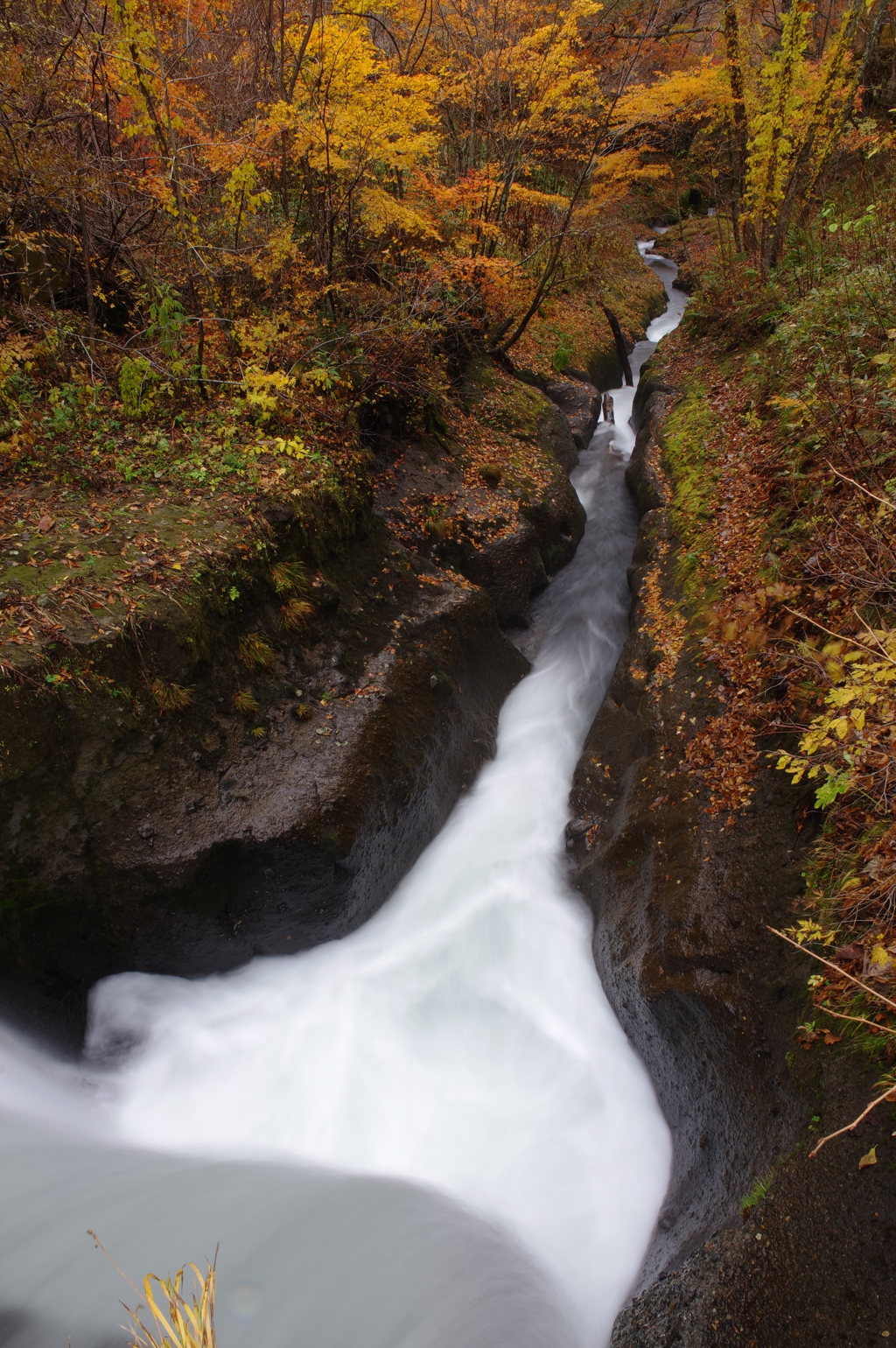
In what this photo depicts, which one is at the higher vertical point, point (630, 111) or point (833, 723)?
point (630, 111)

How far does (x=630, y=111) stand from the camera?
12297mm

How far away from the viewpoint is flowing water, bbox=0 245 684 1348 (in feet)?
11.6

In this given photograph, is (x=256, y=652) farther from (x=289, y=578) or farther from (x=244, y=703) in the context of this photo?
(x=289, y=578)

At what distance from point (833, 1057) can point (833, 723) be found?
1680 mm

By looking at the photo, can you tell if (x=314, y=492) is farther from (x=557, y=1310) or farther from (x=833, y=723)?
(x=557, y=1310)

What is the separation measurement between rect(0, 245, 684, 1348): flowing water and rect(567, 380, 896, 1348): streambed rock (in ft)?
1.41

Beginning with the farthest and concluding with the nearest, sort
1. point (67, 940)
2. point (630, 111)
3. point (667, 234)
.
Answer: point (667, 234) → point (630, 111) → point (67, 940)

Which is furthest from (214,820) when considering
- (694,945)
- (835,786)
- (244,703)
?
(835,786)

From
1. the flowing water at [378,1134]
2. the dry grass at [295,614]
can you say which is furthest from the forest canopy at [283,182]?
the flowing water at [378,1134]

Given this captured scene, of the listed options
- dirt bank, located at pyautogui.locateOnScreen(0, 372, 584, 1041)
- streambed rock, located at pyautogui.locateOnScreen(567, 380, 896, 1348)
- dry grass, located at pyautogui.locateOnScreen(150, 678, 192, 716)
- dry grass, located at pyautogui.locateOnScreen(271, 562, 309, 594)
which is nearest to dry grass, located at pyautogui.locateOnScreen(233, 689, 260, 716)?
dirt bank, located at pyautogui.locateOnScreen(0, 372, 584, 1041)

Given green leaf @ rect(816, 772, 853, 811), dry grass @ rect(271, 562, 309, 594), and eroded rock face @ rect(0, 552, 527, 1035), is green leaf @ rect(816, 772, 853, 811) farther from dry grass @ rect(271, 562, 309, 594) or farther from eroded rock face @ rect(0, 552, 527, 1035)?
dry grass @ rect(271, 562, 309, 594)

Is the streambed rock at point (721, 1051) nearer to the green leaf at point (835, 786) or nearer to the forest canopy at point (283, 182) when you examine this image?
the green leaf at point (835, 786)

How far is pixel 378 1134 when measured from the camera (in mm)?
4797

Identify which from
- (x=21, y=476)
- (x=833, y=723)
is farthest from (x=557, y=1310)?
(x=21, y=476)
